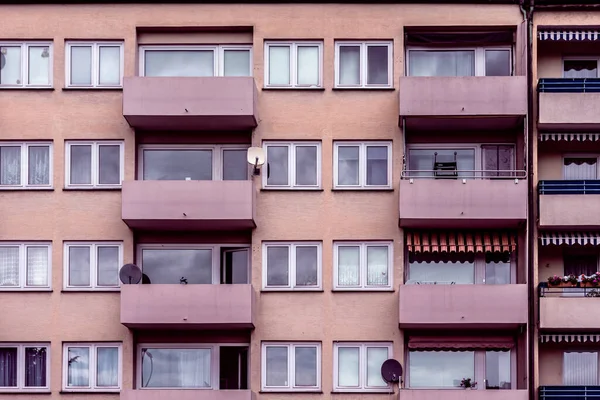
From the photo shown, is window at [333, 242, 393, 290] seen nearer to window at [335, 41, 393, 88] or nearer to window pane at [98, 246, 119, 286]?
window at [335, 41, 393, 88]

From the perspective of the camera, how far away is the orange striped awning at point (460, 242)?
39.0 meters

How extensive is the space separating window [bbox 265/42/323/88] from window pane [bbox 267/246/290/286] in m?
5.09

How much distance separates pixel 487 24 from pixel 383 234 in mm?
7211

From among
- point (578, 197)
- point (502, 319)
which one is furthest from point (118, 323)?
point (578, 197)

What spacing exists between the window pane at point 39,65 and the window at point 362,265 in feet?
34.1

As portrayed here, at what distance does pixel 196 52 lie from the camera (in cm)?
4044

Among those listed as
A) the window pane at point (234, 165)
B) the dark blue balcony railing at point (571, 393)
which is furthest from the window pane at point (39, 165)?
the dark blue balcony railing at point (571, 393)

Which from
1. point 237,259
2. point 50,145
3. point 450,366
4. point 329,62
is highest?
point 329,62

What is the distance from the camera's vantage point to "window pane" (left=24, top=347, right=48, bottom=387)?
128 ft

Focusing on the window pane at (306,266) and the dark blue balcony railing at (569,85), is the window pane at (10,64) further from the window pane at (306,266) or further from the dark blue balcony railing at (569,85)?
the dark blue balcony railing at (569,85)

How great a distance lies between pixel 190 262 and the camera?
39938 millimetres

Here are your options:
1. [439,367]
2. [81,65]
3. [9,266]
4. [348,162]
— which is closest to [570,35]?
[348,162]

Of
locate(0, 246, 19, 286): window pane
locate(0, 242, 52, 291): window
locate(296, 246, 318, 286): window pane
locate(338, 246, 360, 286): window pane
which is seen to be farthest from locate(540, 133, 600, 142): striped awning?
locate(0, 246, 19, 286): window pane

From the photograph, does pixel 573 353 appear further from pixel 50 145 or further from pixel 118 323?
pixel 50 145
